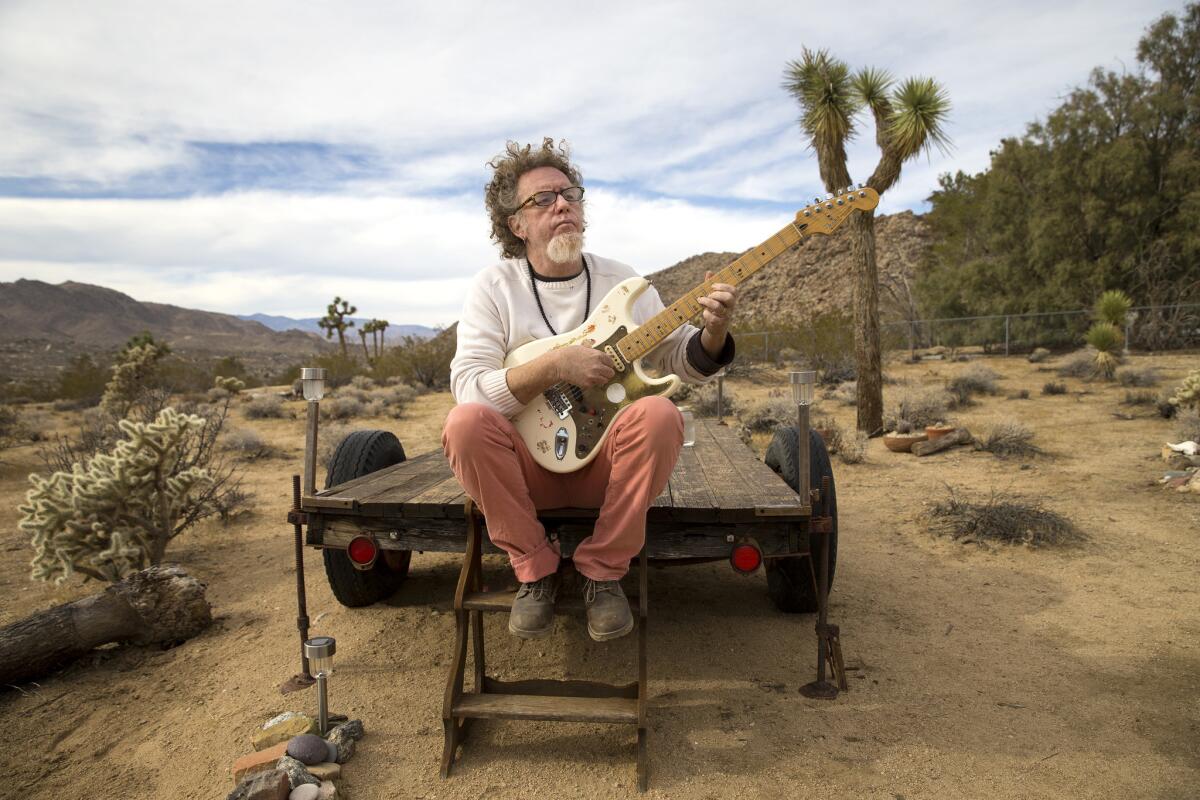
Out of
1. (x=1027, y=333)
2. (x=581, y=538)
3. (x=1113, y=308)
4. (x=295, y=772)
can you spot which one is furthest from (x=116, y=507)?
(x=1027, y=333)

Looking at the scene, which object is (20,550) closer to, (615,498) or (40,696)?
(40,696)

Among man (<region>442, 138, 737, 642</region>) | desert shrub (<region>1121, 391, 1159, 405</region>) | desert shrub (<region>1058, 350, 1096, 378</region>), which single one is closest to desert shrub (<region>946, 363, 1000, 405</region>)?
desert shrub (<region>1058, 350, 1096, 378</region>)

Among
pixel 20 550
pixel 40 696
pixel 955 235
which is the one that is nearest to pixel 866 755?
pixel 40 696

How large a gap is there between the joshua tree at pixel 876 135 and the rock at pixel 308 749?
8.03m

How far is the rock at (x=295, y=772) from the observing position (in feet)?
7.27

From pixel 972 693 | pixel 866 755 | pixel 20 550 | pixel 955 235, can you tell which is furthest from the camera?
pixel 955 235

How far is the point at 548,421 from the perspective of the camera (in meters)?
2.68

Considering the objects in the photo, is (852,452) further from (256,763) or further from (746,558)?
(256,763)

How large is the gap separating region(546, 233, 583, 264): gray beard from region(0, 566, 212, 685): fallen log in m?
2.48

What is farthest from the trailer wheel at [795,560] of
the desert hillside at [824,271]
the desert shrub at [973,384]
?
the desert hillside at [824,271]

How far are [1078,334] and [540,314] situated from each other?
2069 centimetres

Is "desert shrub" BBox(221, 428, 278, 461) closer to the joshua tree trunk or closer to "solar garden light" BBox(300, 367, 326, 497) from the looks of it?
"solar garden light" BBox(300, 367, 326, 497)

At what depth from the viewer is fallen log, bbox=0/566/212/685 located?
311 centimetres

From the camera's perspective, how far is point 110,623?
334 cm
